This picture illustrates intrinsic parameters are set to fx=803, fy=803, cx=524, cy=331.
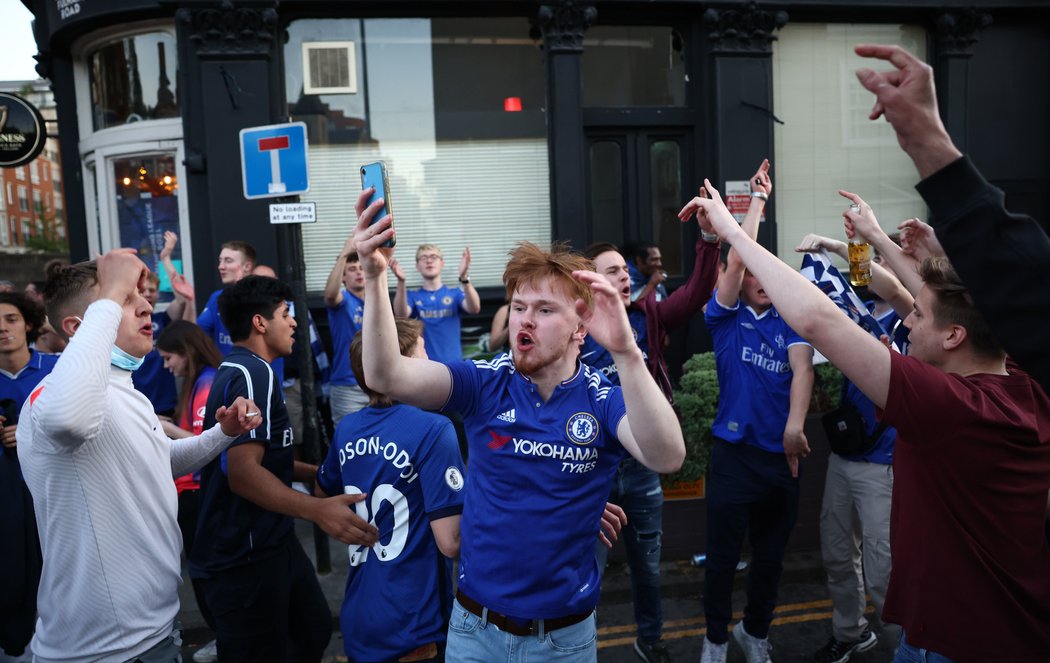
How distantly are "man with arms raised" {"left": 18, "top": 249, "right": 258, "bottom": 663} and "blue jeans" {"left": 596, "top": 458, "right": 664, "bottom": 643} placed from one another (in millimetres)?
2583

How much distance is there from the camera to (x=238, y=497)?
3.66 meters

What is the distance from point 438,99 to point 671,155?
2754mm

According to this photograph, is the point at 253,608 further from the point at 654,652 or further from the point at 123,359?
the point at 654,652

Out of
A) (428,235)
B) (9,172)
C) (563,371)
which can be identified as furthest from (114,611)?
(9,172)

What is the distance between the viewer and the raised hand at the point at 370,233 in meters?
2.48

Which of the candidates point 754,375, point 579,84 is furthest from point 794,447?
point 579,84

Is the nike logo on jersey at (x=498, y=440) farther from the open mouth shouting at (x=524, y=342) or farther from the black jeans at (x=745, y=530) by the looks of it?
the black jeans at (x=745, y=530)

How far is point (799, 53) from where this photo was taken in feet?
31.0

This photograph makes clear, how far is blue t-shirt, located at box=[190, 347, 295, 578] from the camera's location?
11.8 feet

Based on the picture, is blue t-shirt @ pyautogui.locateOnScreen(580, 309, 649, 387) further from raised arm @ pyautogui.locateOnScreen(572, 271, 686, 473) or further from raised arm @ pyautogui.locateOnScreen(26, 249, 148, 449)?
raised arm @ pyautogui.locateOnScreen(26, 249, 148, 449)

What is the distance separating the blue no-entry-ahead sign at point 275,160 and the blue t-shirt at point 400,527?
3.43 metres

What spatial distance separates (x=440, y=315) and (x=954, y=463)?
5.99m

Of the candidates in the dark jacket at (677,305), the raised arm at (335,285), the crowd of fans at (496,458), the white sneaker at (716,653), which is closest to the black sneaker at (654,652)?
the white sneaker at (716,653)

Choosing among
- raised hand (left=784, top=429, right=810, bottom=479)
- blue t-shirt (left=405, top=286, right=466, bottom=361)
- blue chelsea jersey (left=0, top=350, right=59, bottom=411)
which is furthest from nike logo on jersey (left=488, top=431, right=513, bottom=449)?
blue t-shirt (left=405, top=286, right=466, bottom=361)
